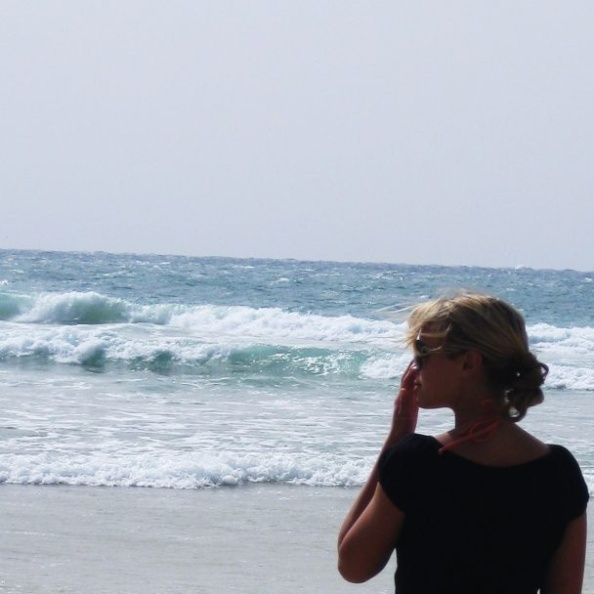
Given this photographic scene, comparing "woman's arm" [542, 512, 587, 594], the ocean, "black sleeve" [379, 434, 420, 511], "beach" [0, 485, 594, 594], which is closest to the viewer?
"black sleeve" [379, 434, 420, 511]

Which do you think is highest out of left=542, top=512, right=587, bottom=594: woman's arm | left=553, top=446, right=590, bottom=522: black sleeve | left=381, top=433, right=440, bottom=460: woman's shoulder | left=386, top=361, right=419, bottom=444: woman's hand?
left=386, top=361, right=419, bottom=444: woman's hand

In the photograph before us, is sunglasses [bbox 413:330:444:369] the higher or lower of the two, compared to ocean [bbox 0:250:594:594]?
higher

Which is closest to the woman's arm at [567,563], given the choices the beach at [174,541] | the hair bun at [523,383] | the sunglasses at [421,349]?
the hair bun at [523,383]

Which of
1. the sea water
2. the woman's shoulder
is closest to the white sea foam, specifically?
the sea water

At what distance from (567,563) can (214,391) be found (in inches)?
498

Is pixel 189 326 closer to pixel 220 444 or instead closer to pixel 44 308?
pixel 44 308

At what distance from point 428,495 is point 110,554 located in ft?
14.5

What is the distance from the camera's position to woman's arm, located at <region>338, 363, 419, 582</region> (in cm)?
192

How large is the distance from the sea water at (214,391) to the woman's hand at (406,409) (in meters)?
0.08

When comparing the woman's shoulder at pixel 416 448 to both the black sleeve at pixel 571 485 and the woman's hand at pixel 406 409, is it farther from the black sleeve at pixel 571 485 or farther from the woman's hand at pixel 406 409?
the black sleeve at pixel 571 485

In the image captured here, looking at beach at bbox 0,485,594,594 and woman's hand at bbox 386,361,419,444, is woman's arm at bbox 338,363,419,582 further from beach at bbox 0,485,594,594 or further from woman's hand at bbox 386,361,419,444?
beach at bbox 0,485,594,594

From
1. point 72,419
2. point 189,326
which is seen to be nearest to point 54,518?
point 72,419

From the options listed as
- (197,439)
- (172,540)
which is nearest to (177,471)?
(172,540)

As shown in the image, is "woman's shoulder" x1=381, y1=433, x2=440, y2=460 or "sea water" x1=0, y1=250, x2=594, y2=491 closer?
"woman's shoulder" x1=381, y1=433, x2=440, y2=460
